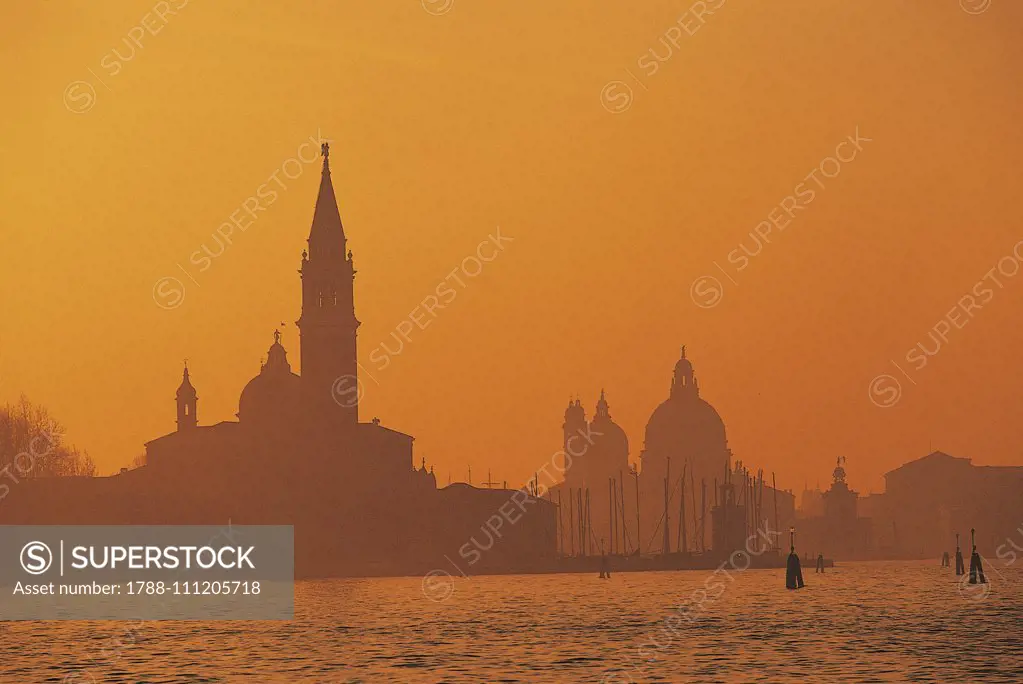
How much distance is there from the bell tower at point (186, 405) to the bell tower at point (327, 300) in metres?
11.1

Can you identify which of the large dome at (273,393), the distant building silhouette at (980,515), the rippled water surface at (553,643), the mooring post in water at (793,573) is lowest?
the rippled water surface at (553,643)

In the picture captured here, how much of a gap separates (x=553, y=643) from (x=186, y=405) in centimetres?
6309

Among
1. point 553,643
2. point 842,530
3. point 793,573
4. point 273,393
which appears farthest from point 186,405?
point 842,530

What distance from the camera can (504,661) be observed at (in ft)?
137

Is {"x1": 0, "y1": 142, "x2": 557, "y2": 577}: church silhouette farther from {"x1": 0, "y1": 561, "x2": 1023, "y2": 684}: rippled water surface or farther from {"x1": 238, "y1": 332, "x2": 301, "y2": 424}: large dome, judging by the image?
{"x1": 0, "y1": 561, "x2": 1023, "y2": 684}: rippled water surface

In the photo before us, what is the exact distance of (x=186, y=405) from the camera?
10762cm

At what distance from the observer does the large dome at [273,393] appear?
10281 centimetres

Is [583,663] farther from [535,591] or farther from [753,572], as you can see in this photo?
[753,572]

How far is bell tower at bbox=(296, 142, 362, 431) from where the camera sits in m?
96.8

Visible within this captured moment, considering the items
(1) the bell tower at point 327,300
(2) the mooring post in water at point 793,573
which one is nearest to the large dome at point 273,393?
(1) the bell tower at point 327,300

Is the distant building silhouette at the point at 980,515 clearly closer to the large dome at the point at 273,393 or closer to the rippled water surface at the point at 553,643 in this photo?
the large dome at the point at 273,393

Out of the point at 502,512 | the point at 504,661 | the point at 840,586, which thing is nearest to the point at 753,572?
the point at 502,512

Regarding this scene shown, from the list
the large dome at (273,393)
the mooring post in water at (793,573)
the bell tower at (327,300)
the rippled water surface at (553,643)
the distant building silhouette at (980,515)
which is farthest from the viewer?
the distant building silhouette at (980,515)

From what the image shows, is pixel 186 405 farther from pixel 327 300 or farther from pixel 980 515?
pixel 980 515
